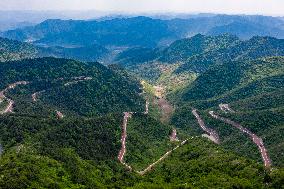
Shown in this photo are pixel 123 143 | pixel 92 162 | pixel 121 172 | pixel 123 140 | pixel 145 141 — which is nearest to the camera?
pixel 121 172

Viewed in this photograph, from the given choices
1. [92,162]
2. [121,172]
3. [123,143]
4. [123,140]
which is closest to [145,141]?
[123,140]

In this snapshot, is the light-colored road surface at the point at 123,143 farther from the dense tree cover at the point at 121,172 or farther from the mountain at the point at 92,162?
the dense tree cover at the point at 121,172

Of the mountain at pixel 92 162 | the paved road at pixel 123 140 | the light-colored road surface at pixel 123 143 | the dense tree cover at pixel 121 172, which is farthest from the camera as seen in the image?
the paved road at pixel 123 140

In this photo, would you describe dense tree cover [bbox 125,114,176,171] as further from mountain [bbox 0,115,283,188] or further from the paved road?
mountain [bbox 0,115,283,188]

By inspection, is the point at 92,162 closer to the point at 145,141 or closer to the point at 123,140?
the point at 123,140

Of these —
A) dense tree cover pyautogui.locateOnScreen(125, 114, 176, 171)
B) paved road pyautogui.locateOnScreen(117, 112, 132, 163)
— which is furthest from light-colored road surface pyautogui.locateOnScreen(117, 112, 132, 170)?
dense tree cover pyautogui.locateOnScreen(125, 114, 176, 171)

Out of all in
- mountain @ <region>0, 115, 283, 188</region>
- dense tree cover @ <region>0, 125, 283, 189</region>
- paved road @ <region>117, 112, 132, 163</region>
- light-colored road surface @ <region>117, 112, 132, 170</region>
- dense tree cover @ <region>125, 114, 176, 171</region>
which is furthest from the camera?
dense tree cover @ <region>125, 114, 176, 171</region>

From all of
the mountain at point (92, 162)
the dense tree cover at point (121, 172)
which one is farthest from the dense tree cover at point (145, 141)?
the dense tree cover at point (121, 172)

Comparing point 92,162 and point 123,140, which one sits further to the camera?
point 123,140

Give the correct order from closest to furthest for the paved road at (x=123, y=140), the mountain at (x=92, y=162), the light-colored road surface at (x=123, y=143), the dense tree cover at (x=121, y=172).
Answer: the dense tree cover at (x=121, y=172) → the mountain at (x=92, y=162) → the light-colored road surface at (x=123, y=143) → the paved road at (x=123, y=140)

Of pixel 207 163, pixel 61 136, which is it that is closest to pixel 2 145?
pixel 61 136

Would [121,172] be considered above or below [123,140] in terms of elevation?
above

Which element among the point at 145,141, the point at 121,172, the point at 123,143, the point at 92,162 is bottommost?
the point at 145,141
